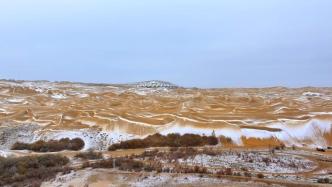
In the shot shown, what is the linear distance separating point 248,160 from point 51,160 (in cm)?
1143

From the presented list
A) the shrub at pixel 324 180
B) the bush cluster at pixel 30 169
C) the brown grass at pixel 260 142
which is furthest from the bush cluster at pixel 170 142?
the shrub at pixel 324 180

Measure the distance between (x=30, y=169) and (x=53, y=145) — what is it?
10.8 meters

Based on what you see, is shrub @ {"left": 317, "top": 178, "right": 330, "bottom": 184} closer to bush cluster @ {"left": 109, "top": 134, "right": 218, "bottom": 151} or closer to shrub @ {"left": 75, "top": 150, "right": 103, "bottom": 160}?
Answer: shrub @ {"left": 75, "top": 150, "right": 103, "bottom": 160}

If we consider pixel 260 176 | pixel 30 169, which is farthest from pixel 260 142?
pixel 30 169

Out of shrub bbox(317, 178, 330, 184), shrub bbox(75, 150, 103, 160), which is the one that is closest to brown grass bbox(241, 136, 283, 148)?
shrub bbox(75, 150, 103, 160)

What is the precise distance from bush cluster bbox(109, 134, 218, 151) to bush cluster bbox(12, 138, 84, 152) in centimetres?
323

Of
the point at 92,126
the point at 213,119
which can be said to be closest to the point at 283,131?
the point at 213,119

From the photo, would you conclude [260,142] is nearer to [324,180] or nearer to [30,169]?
[324,180]

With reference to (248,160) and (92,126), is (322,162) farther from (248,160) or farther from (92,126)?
(92,126)

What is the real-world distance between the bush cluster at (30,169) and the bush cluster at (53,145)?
7800 mm

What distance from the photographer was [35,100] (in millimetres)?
68062

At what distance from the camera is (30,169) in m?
26.6

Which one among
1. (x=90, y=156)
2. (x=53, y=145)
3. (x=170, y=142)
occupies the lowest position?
(x=53, y=145)

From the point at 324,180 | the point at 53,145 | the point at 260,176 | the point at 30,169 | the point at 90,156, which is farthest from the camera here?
the point at 53,145
